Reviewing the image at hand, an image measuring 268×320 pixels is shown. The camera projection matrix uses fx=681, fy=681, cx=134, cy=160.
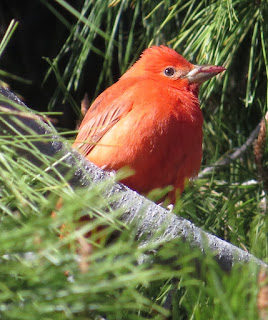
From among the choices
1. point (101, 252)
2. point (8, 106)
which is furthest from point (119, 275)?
point (8, 106)

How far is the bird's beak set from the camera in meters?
3.42

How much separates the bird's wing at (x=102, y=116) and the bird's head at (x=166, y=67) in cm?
28

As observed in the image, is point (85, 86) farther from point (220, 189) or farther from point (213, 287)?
point (213, 287)

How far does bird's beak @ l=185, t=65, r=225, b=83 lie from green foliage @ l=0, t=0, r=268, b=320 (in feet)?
0.30

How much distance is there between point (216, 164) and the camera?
3730 mm

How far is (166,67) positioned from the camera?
12.4ft

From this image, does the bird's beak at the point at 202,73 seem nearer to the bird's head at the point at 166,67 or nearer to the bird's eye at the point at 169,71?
the bird's head at the point at 166,67

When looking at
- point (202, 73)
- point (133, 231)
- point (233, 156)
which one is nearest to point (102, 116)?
point (202, 73)

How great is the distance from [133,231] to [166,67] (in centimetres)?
217

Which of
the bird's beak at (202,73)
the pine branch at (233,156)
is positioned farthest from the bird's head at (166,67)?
the pine branch at (233,156)

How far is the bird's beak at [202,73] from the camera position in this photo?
11.2 ft

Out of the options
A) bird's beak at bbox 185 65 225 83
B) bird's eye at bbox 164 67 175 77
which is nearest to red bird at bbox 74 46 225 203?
bird's beak at bbox 185 65 225 83

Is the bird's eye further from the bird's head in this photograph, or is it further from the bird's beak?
the bird's beak

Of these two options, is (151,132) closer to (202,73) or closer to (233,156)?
(202,73)
